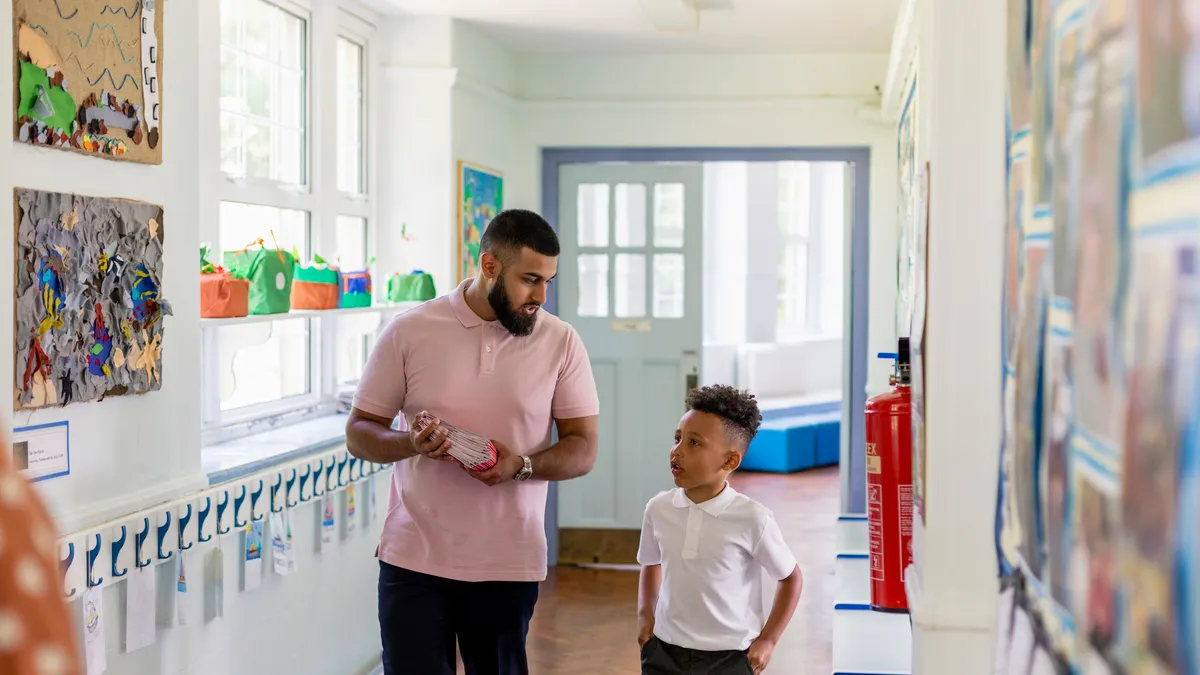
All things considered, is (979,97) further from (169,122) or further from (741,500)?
(169,122)

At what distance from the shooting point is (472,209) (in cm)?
564

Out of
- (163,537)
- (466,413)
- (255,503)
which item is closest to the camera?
(466,413)

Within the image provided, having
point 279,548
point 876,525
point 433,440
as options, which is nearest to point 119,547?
point 433,440

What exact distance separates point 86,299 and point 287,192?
1778mm

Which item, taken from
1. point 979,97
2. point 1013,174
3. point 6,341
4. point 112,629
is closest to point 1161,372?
point 1013,174

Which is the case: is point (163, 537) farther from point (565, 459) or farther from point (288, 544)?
point (565, 459)

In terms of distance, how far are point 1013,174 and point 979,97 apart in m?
0.24

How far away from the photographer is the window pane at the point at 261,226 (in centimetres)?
415

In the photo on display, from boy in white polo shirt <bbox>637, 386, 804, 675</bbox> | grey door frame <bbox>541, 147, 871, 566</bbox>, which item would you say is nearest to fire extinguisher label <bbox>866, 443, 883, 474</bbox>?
boy in white polo shirt <bbox>637, 386, 804, 675</bbox>

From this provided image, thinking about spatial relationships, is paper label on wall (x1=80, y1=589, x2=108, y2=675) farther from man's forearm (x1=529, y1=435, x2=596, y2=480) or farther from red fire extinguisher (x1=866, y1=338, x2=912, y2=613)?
red fire extinguisher (x1=866, y1=338, x2=912, y2=613)

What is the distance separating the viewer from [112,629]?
116 inches

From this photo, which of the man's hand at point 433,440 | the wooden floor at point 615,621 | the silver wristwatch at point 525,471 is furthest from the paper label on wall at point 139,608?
the wooden floor at point 615,621

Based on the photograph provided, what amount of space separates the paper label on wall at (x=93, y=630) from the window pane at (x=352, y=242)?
2.52m

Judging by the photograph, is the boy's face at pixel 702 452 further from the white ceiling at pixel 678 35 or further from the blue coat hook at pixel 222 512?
the white ceiling at pixel 678 35
